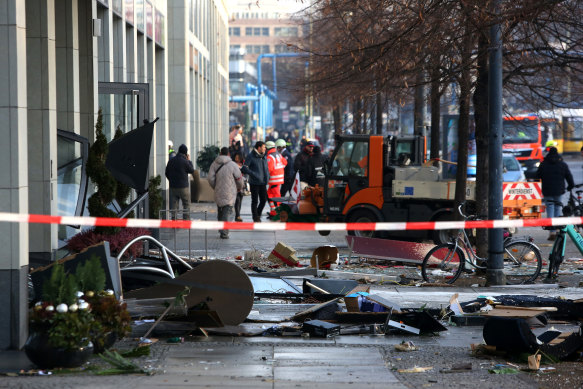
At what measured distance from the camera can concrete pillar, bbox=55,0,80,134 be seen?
13.4m

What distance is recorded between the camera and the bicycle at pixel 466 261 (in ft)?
42.3

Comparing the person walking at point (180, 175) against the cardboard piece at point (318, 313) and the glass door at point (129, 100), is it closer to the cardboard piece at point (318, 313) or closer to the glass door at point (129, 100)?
the glass door at point (129, 100)

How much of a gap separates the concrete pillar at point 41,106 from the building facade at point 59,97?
0.01m

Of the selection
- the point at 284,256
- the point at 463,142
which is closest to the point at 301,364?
the point at 284,256

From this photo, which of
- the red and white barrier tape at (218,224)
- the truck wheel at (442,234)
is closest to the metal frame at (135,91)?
the truck wheel at (442,234)

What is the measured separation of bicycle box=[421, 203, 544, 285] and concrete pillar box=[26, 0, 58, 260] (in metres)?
5.09

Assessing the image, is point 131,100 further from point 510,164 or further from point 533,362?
point 510,164

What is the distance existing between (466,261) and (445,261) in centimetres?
48

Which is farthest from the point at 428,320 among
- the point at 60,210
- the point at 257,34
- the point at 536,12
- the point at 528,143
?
the point at 257,34

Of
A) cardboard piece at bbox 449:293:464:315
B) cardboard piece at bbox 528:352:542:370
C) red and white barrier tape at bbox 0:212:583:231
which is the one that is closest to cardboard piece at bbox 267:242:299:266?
cardboard piece at bbox 449:293:464:315

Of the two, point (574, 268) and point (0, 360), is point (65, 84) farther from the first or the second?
point (574, 268)

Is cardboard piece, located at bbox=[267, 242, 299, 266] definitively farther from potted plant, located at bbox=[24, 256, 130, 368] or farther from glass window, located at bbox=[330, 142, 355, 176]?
potted plant, located at bbox=[24, 256, 130, 368]

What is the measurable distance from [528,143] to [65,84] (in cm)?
4027

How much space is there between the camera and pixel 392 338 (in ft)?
28.9
